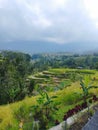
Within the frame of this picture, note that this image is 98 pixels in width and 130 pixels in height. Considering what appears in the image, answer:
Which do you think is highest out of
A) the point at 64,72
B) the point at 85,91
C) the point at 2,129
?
the point at 85,91

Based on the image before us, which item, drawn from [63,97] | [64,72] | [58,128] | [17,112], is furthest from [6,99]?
[64,72]

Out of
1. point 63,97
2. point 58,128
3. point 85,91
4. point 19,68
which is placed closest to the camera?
point 58,128

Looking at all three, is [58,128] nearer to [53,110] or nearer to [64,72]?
[53,110]

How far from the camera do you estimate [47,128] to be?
11.9 meters

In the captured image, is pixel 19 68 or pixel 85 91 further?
pixel 19 68

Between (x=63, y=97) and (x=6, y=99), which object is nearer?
(x=63, y=97)

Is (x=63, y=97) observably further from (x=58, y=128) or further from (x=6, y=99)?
(x=6, y=99)

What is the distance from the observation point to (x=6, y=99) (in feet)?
103

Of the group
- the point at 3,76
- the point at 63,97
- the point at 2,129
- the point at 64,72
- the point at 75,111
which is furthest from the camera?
the point at 64,72

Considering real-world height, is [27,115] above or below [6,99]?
above

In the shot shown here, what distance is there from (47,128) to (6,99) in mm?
19993

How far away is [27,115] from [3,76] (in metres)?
35.2

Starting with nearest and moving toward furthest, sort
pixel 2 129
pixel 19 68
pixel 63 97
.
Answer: pixel 2 129 → pixel 63 97 → pixel 19 68

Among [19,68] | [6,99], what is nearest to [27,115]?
[6,99]
